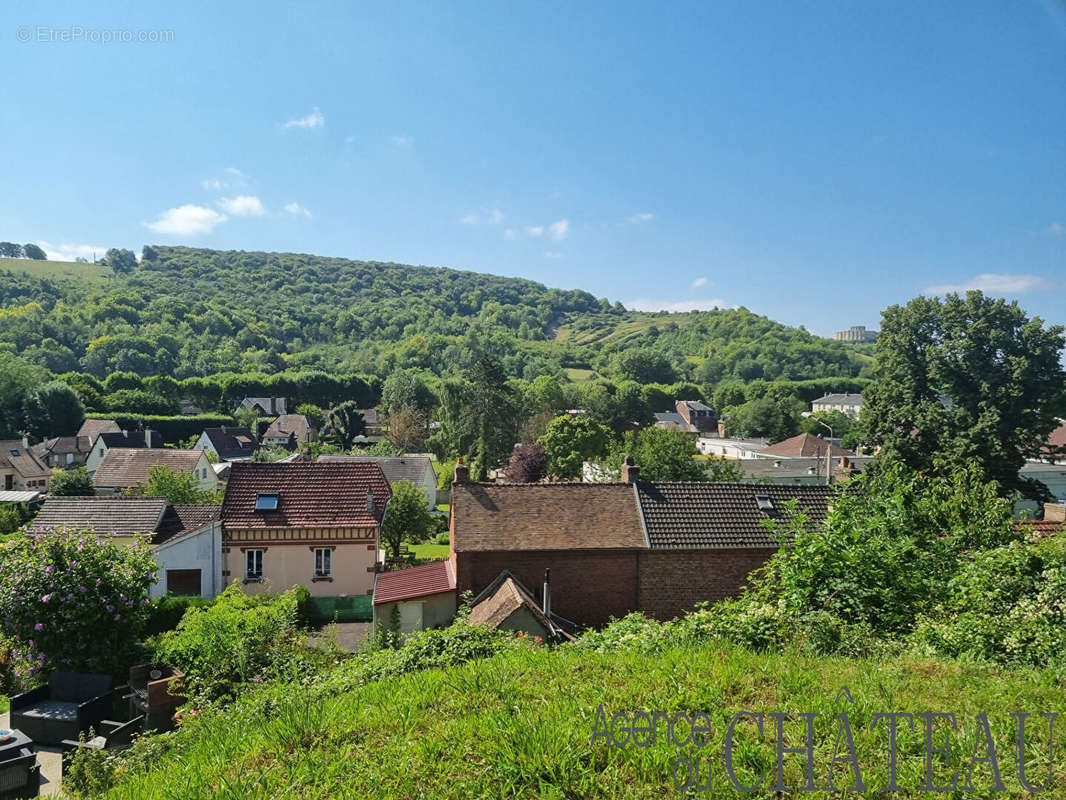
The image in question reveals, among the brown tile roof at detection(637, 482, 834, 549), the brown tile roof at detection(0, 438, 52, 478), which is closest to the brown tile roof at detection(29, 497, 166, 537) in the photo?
the brown tile roof at detection(637, 482, 834, 549)

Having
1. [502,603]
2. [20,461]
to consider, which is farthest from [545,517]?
[20,461]

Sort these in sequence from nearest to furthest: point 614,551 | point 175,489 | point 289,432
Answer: point 614,551, point 175,489, point 289,432

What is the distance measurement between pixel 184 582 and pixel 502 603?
11.7 meters

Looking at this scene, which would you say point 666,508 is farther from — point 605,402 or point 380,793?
point 605,402

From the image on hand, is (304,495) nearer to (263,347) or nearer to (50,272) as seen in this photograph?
(263,347)

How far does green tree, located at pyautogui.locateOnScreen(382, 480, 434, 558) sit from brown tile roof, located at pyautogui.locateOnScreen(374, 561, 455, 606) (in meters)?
10.6

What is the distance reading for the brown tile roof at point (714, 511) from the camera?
19.6 m

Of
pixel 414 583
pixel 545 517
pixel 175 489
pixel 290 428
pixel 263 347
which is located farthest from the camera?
pixel 263 347

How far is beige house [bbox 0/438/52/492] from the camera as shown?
52.2 m

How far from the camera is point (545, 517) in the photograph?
66.8ft

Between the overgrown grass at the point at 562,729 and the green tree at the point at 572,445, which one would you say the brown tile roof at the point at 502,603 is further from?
the green tree at the point at 572,445

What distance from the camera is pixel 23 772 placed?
9586 millimetres

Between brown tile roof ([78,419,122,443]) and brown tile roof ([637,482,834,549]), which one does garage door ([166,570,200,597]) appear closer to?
brown tile roof ([637,482,834,549])

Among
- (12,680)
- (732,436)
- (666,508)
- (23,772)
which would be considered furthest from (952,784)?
(732,436)
